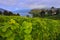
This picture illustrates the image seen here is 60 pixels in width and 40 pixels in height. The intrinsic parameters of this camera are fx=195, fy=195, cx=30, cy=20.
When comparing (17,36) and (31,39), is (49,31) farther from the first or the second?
(17,36)

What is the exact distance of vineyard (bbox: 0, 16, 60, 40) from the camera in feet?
13.7

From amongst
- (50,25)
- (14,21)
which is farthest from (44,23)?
(14,21)

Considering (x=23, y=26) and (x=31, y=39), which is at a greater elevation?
(x=23, y=26)

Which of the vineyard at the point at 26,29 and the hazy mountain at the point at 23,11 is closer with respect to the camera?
the vineyard at the point at 26,29

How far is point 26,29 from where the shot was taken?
14.4ft

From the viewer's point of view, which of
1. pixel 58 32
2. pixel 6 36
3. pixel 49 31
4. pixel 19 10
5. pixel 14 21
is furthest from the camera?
pixel 19 10

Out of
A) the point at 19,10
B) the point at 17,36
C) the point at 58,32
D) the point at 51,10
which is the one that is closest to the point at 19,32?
the point at 17,36

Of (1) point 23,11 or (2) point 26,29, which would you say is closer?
(2) point 26,29

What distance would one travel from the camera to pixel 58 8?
338 inches

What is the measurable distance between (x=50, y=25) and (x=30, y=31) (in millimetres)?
792

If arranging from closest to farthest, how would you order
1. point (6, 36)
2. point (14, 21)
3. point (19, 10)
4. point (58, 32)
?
point (6, 36), point (14, 21), point (58, 32), point (19, 10)

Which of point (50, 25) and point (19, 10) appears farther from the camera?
point (19, 10)

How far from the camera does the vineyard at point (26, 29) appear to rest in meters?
4.18

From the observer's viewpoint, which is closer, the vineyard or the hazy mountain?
the vineyard
